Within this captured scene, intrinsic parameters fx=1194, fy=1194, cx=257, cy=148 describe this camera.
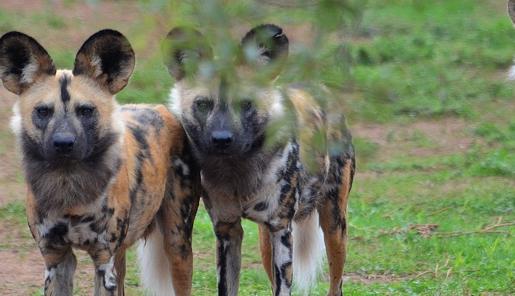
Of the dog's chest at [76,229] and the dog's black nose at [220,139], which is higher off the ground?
the dog's black nose at [220,139]

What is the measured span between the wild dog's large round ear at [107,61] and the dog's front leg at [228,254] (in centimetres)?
72

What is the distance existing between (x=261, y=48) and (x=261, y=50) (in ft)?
0.10

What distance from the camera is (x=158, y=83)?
8672 mm

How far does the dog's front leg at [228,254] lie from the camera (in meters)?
4.43

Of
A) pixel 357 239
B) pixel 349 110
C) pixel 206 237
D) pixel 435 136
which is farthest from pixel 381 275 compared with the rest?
pixel 349 110

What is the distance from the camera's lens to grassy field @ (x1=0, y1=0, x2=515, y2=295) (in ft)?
9.02

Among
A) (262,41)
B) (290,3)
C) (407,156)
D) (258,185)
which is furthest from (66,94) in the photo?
A: (407,156)

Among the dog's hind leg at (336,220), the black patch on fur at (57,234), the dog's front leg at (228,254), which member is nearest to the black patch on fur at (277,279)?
the dog's front leg at (228,254)

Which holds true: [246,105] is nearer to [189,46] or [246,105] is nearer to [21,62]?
[21,62]

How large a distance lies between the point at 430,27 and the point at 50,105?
6.69 metres

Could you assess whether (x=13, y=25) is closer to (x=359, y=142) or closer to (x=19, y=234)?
(x=19, y=234)

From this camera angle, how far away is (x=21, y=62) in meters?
3.95

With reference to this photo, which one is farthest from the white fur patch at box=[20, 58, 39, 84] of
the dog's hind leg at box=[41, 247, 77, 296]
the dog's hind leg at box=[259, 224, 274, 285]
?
the dog's hind leg at box=[259, 224, 274, 285]

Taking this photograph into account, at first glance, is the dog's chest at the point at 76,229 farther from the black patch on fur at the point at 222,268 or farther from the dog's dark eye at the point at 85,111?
the black patch on fur at the point at 222,268
